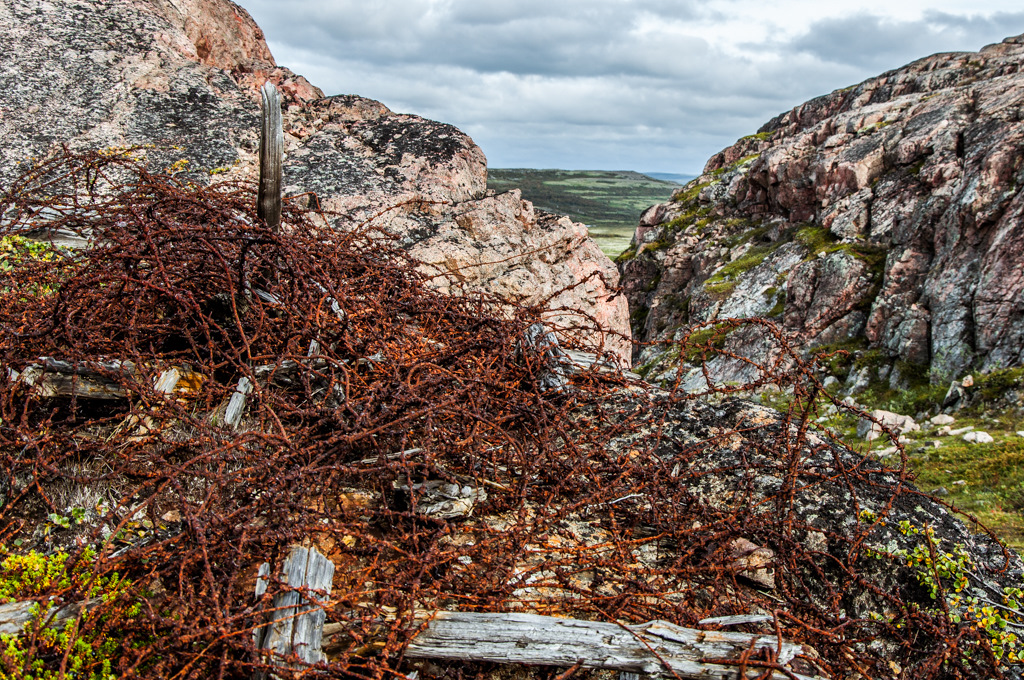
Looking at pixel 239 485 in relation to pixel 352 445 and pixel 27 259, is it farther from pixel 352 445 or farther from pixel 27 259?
pixel 27 259

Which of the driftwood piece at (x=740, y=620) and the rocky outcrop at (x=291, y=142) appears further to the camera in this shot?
the rocky outcrop at (x=291, y=142)

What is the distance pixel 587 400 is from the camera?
5902 millimetres

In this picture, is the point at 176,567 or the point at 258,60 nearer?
the point at 176,567

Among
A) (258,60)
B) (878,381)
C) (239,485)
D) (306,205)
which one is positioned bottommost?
(878,381)

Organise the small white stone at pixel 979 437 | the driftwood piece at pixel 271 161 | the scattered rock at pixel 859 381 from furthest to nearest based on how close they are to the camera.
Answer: the scattered rock at pixel 859 381 < the small white stone at pixel 979 437 < the driftwood piece at pixel 271 161

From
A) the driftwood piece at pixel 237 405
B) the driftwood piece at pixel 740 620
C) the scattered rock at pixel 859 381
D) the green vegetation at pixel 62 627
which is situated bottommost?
the scattered rock at pixel 859 381

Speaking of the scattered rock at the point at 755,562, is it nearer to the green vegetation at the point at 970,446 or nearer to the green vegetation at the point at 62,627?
the green vegetation at the point at 970,446

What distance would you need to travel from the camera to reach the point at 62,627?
329 cm

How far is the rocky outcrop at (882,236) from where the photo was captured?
1748 centimetres

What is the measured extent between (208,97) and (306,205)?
326 cm

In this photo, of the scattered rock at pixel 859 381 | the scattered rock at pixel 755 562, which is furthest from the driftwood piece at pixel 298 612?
the scattered rock at pixel 859 381

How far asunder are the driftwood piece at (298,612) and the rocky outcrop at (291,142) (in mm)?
5566

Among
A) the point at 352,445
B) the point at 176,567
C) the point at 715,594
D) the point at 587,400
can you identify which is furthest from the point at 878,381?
the point at 176,567

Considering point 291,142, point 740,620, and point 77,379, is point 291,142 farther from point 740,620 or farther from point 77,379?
point 740,620
